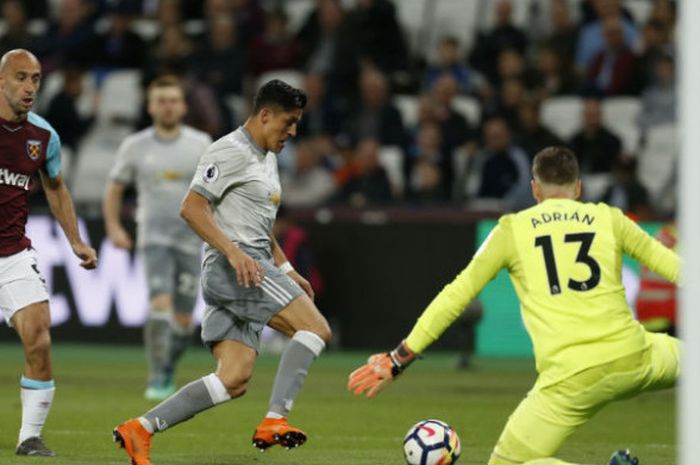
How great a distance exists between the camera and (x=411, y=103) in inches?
779

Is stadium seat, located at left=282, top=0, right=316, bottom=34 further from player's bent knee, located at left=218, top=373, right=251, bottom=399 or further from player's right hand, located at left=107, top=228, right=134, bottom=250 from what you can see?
player's bent knee, located at left=218, top=373, right=251, bottom=399

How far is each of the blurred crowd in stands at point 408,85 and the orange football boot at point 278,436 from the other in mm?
9376

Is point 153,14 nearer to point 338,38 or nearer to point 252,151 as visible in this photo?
point 338,38

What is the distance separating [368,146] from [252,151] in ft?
31.1

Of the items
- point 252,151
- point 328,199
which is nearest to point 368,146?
point 328,199

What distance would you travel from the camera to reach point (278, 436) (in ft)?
25.1

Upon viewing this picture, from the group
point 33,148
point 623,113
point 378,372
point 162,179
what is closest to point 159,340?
point 162,179

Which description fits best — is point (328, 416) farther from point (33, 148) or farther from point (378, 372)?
point (378, 372)

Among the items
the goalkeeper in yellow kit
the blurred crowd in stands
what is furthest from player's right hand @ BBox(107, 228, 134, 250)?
the goalkeeper in yellow kit

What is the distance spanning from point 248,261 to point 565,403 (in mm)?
1791

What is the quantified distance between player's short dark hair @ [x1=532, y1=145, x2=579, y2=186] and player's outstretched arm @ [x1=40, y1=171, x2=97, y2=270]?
288cm

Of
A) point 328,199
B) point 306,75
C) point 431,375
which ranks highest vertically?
point 306,75

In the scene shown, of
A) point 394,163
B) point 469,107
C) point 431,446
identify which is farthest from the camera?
point 469,107

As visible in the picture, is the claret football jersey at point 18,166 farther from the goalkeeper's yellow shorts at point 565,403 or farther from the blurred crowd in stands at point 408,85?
the blurred crowd in stands at point 408,85
